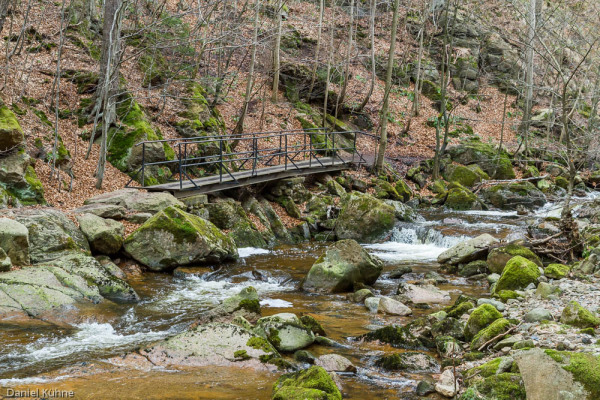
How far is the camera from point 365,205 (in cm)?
1602

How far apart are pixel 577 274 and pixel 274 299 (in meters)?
5.63

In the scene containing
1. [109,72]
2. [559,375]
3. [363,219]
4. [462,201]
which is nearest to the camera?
[559,375]

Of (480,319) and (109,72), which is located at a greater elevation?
(109,72)

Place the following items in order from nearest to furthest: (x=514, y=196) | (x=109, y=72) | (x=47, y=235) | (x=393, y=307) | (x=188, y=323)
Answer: (x=188, y=323)
(x=393, y=307)
(x=47, y=235)
(x=109, y=72)
(x=514, y=196)

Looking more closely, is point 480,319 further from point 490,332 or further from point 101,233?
point 101,233

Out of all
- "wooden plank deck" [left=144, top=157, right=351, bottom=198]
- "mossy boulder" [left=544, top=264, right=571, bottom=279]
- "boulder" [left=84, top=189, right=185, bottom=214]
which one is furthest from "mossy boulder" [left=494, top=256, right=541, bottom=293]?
"wooden plank deck" [left=144, top=157, right=351, bottom=198]

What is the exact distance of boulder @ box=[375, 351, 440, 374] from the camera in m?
6.55

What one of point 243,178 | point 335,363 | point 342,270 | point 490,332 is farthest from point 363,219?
point 335,363

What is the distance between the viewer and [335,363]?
6559mm

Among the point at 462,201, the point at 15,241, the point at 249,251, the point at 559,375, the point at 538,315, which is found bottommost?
the point at 249,251

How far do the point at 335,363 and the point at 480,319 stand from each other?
2232 mm

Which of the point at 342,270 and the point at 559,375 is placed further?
the point at 342,270

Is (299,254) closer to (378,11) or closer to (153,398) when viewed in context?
(153,398)

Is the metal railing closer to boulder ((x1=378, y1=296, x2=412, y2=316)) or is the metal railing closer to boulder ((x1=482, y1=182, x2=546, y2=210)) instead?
boulder ((x1=482, y1=182, x2=546, y2=210))
